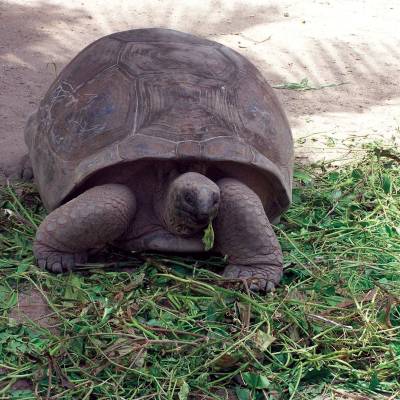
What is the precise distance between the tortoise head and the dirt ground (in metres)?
1.51

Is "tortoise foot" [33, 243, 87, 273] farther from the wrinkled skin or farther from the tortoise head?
the tortoise head

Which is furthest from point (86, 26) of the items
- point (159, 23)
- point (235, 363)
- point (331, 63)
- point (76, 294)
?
point (235, 363)

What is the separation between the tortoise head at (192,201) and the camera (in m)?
3.18

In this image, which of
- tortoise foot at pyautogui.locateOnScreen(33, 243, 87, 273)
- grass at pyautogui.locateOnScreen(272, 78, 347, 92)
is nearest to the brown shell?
tortoise foot at pyautogui.locateOnScreen(33, 243, 87, 273)

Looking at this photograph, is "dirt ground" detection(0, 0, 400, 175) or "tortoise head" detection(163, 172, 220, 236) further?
"dirt ground" detection(0, 0, 400, 175)

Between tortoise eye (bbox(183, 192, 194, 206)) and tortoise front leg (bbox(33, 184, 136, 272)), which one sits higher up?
tortoise eye (bbox(183, 192, 194, 206))

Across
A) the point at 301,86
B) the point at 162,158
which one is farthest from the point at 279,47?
the point at 162,158

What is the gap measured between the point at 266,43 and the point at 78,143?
3.81 m

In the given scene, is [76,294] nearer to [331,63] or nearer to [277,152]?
[277,152]

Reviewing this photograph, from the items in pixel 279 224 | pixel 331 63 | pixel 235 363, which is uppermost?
pixel 235 363

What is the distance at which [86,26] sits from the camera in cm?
704

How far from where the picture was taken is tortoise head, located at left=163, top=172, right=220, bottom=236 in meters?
3.18

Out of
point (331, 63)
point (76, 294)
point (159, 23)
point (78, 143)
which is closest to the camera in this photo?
point (76, 294)

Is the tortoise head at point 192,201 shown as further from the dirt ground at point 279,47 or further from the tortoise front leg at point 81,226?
the dirt ground at point 279,47
